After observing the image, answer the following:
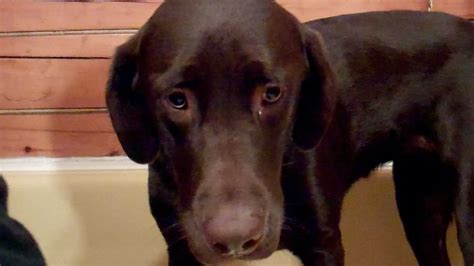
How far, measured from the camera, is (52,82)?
2148mm

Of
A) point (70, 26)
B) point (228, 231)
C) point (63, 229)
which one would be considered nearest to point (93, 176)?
point (63, 229)

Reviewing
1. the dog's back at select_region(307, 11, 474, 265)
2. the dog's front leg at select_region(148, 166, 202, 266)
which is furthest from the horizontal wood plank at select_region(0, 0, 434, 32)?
the dog's front leg at select_region(148, 166, 202, 266)

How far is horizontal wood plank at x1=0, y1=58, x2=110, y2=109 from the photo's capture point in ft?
7.02

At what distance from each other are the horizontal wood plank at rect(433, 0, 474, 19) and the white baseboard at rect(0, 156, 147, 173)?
76 cm

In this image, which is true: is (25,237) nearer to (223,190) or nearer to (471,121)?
(223,190)

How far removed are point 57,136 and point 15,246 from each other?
1.09 meters

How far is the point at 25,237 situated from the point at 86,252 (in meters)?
1.05

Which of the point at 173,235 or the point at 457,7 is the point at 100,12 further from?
the point at 457,7

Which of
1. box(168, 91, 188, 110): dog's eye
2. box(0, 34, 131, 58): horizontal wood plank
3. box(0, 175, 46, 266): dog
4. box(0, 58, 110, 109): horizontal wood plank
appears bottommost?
box(0, 58, 110, 109): horizontal wood plank

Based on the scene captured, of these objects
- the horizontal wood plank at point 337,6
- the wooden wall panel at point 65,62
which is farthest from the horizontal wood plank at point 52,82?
the horizontal wood plank at point 337,6

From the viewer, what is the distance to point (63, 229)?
7.07 feet

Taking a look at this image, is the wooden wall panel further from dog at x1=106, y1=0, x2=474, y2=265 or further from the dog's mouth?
the dog's mouth

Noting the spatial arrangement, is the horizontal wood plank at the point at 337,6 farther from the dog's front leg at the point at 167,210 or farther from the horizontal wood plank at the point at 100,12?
the dog's front leg at the point at 167,210

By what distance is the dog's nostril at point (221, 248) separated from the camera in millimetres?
1260
